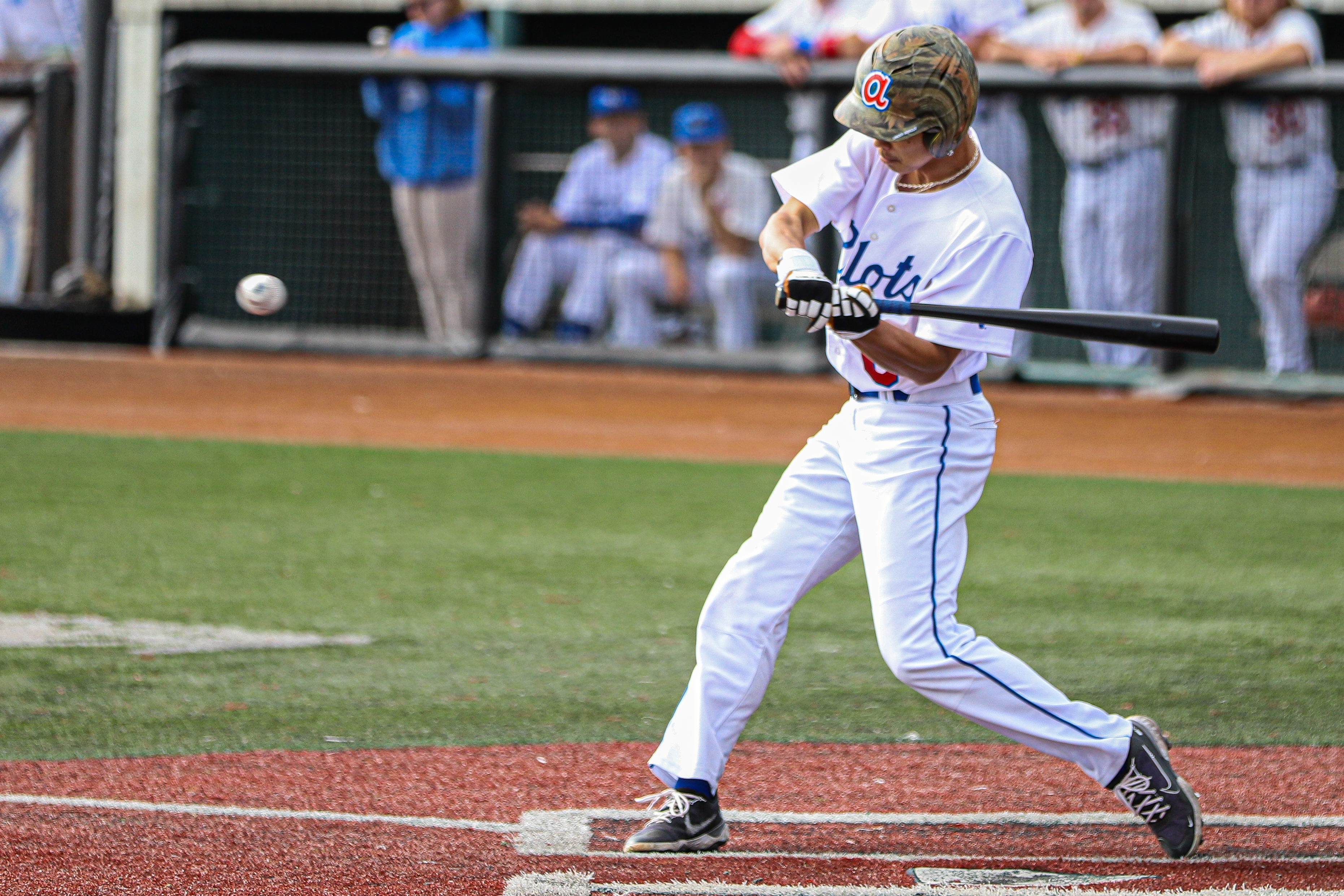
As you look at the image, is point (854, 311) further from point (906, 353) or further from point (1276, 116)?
point (1276, 116)

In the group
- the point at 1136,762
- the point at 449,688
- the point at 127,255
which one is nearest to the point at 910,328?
the point at 1136,762

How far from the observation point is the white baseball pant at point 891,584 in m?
2.92

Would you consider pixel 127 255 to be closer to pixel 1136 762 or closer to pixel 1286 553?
pixel 1286 553

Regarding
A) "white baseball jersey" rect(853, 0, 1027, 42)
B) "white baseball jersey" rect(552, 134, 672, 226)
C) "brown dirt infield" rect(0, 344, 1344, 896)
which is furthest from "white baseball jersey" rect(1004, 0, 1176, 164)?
"brown dirt infield" rect(0, 344, 1344, 896)

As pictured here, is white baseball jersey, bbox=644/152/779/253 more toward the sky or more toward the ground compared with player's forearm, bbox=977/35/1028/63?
more toward the ground

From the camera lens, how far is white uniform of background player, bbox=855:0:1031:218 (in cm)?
795

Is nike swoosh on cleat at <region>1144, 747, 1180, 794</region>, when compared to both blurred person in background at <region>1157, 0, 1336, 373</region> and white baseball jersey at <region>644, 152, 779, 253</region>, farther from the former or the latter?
white baseball jersey at <region>644, 152, 779, 253</region>

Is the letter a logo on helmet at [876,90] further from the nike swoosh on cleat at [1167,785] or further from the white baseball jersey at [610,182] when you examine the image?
the white baseball jersey at [610,182]

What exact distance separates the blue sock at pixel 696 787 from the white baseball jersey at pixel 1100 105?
19.7 feet

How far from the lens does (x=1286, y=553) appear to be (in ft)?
18.8

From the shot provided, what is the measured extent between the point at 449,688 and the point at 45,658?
1.05 metres

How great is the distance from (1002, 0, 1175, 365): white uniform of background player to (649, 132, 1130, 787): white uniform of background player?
17.3 feet

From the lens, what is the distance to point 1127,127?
8.14 metres

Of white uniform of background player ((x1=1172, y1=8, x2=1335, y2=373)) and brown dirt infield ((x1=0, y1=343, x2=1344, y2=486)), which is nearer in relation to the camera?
brown dirt infield ((x1=0, y1=343, x2=1344, y2=486))
